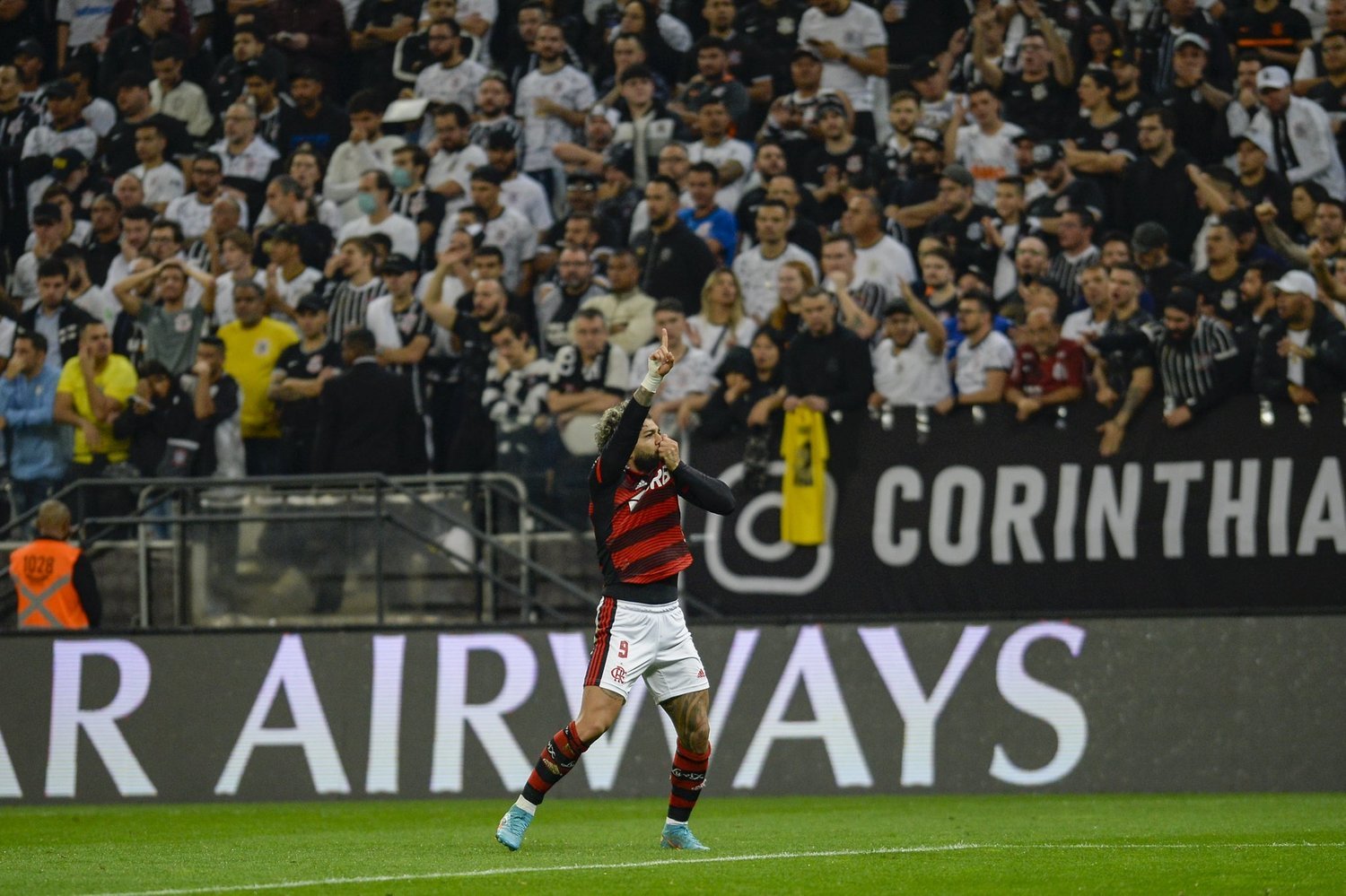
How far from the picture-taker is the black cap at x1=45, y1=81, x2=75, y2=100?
2152 centimetres

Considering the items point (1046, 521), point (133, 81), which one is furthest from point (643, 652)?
point (133, 81)

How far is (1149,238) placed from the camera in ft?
50.3

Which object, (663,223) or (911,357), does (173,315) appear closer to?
(663,223)

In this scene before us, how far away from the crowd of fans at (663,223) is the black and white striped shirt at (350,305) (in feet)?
0.11

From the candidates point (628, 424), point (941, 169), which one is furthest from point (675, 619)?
point (941, 169)

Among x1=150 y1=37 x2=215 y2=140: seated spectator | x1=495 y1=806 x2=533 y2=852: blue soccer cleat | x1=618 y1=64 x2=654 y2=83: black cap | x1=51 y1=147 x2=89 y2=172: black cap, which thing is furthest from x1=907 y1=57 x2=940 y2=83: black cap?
x1=495 y1=806 x2=533 y2=852: blue soccer cleat

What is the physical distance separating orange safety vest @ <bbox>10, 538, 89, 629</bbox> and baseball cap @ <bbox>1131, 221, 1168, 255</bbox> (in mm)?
8518

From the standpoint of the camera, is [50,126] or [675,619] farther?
[50,126]

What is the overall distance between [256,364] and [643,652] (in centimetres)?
852

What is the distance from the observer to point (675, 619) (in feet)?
31.4

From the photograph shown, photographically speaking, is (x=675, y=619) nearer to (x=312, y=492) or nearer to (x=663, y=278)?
(x=312, y=492)

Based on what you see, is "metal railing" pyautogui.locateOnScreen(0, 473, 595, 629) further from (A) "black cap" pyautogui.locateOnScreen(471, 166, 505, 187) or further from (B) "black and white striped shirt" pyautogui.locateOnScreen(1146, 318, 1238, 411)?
(B) "black and white striped shirt" pyautogui.locateOnScreen(1146, 318, 1238, 411)

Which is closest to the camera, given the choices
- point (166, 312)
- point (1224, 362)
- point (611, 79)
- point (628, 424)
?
point (628, 424)

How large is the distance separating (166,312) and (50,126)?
16.3ft
